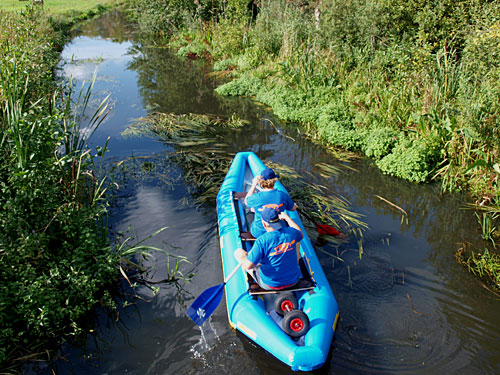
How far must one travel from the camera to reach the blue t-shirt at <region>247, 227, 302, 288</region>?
4.20 m

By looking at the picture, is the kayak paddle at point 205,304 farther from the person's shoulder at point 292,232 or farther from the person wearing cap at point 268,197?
the person wearing cap at point 268,197

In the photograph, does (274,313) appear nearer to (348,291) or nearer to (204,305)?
(204,305)

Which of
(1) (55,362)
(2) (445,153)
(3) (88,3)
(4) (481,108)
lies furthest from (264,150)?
(3) (88,3)

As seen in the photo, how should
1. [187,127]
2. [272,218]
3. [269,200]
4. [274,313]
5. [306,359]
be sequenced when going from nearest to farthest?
1. [306,359]
2. [272,218]
3. [274,313]
4. [269,200]
5. [187,127]

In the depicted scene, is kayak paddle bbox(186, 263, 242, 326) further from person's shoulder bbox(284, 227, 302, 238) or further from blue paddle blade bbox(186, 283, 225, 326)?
person's shoulder bbox(284, 227, 302, 238)

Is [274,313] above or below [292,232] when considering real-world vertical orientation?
below

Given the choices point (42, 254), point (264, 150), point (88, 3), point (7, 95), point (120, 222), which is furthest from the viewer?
point (88, 3)

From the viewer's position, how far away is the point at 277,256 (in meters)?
4.26

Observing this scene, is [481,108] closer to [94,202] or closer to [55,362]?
[94,202]

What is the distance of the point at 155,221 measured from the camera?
21.7ft

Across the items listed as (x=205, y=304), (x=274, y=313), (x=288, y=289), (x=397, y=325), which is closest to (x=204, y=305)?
(x=205, y=304)

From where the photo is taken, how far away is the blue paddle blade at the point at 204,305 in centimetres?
446

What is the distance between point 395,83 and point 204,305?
720 centimetres

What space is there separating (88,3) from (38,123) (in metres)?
35.2
